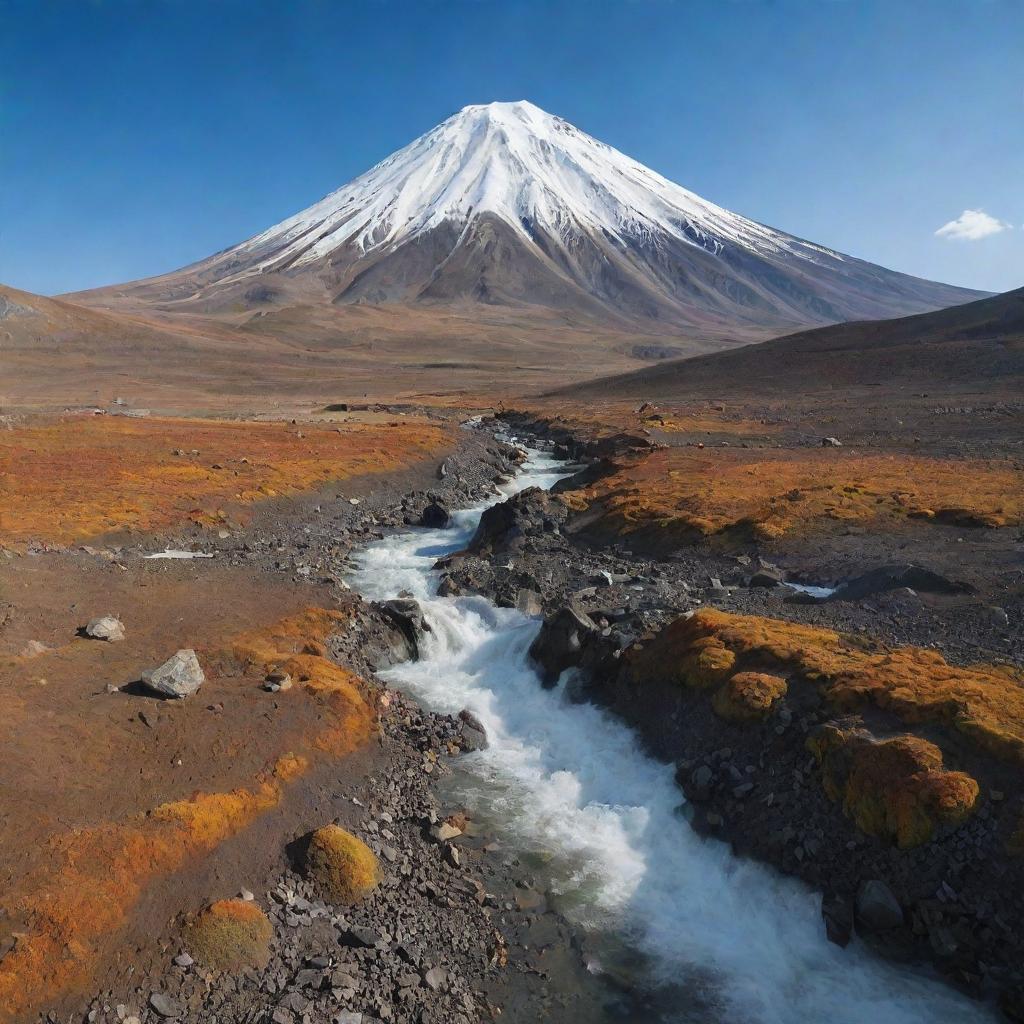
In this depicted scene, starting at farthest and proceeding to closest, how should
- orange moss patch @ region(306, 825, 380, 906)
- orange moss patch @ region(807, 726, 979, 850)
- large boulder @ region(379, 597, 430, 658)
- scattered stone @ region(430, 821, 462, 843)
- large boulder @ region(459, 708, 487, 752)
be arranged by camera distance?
large boulder @ region(379, 597, 430, 658), large boulder @ region(459, 708, 487, 752), scattered stone @ region(430, 821, 462, 843), orange moss patch @ region(306, 825, 380, 906), orange moss patch @ region(807, 726, 979, 850)

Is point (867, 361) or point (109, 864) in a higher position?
point (867, 361)

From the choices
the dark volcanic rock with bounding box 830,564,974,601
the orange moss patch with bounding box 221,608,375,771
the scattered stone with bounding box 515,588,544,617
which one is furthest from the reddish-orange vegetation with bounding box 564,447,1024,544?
the orange moss patch with bounding box 221,608,375,771

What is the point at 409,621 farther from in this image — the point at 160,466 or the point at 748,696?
the point at 160,466

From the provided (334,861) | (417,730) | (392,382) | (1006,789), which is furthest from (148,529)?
(392,382)

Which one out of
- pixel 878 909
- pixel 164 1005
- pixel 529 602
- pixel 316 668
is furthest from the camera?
pixel 529 602

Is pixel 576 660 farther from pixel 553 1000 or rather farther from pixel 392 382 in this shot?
pixel 392 382

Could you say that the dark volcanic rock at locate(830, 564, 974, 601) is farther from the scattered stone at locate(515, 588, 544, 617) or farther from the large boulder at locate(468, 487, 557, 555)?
the large boulder at locate(468, 487, 557, 555)

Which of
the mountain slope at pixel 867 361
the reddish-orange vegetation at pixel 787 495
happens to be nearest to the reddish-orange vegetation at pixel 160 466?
the reddish-orange vegetation at pixel 787 495

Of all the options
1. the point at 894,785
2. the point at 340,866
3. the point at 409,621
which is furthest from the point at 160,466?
the point at 894,785
